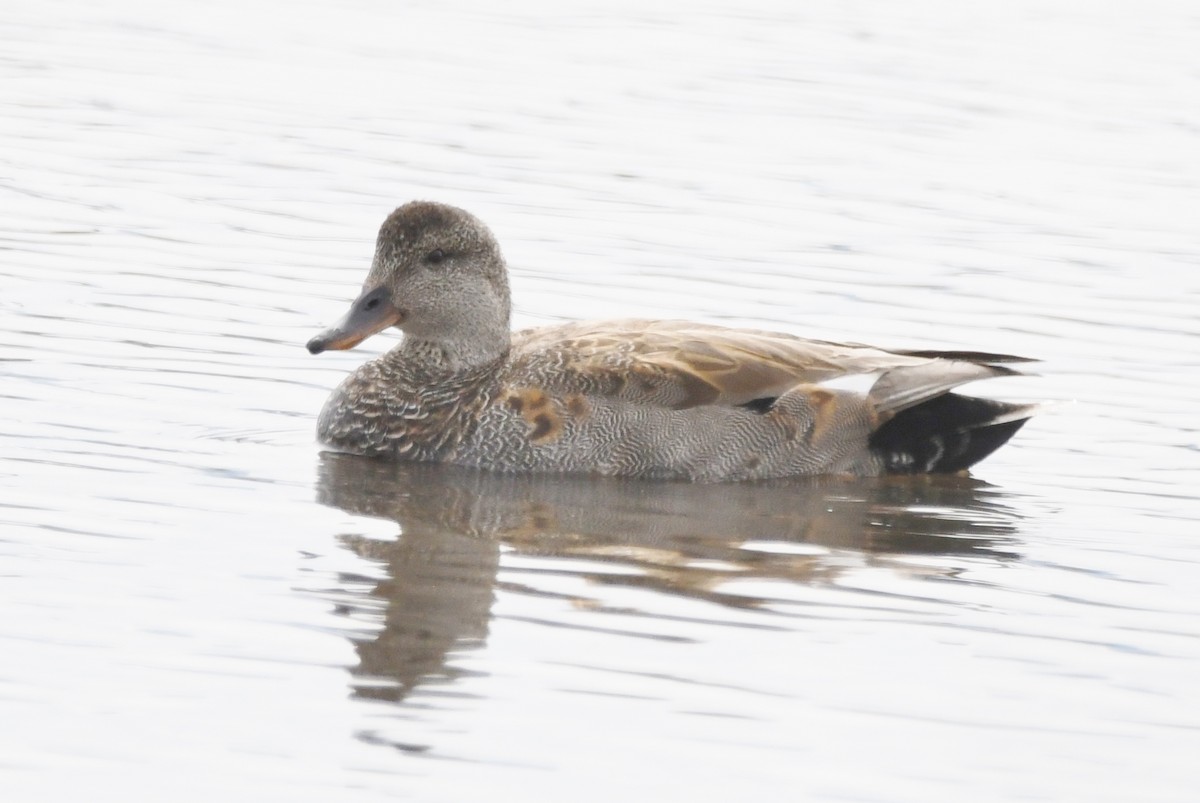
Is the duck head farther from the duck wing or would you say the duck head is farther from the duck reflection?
the duck reflection

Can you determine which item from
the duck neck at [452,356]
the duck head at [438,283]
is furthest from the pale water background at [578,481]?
the duck head at [438,283]

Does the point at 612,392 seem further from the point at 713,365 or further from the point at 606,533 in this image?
A: the point at 606,533

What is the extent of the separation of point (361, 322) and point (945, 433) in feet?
8.48

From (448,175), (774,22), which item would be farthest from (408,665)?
(774,22)

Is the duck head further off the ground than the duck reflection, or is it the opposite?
the duck head

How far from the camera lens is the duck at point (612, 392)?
9602mm

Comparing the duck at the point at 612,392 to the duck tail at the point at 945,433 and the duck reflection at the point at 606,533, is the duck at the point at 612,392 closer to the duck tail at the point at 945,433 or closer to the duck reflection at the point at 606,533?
the duck tail at the point at 945,433

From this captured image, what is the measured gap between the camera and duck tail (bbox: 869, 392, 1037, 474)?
1012 cm

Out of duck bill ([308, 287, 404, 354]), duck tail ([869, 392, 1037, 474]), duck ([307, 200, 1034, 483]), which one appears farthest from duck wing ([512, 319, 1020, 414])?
duck bill ([308, 287, 404, 354])

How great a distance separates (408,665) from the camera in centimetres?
667

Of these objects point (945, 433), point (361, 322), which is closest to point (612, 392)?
point (361, 322)

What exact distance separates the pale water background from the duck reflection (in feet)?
0.08

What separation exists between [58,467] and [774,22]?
14.3 m

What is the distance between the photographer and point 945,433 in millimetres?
10117
